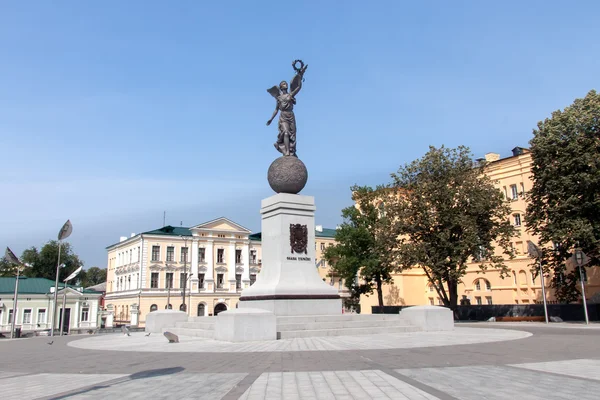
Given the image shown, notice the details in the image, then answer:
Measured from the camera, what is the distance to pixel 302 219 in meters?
23.0

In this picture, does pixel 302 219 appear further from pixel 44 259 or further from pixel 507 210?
pixel 44 259

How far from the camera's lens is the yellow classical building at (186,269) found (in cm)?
6594

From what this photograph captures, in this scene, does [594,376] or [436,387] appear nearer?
[436,387]

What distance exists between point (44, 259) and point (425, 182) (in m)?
84.5

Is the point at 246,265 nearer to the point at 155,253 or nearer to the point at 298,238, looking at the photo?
the point at 155,253

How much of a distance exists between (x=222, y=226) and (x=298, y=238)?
49.9m

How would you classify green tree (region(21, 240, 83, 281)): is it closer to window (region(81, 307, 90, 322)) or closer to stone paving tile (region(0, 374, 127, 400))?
window (region(81, 307, 90, 322))

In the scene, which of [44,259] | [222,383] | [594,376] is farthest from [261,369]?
[44,259]

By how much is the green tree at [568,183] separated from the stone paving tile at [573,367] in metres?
20.7

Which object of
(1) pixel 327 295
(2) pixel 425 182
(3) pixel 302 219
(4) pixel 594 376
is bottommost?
(4) pixel 594 376

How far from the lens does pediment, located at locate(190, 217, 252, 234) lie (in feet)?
228

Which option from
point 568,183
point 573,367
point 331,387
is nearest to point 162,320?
point 331,387

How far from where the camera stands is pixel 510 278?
1906 inches

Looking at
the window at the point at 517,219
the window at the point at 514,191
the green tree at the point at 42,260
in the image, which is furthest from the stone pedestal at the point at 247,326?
the green tree at the point at 42,260
